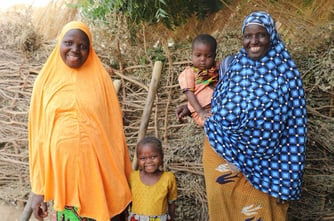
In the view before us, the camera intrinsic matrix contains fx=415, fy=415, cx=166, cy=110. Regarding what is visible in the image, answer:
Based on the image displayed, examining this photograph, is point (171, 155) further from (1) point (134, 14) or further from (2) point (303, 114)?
(2) point (303, 114)

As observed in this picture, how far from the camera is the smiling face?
240 cm

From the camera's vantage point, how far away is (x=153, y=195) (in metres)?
2.95

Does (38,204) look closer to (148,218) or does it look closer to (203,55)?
(148,218)

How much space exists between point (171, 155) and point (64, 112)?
155 centimetres

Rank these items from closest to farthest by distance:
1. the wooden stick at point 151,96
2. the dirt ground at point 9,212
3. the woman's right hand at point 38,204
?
the woman's right hand at point 38,204, the wooden stick at point 151,96, the dirt ground at point 9,212

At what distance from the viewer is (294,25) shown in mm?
3469

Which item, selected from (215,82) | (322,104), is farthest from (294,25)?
(215,82)

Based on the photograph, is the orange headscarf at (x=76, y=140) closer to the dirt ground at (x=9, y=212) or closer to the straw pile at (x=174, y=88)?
the straw pile at (x=174, y=88)

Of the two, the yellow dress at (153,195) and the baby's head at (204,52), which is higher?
the baby's head at (204,52)

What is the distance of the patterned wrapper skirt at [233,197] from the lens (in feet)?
8.78

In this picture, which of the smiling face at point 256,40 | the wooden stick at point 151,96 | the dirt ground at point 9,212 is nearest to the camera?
the smiling face at point 256,40

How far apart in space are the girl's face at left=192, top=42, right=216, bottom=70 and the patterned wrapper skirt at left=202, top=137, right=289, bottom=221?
517 millimetres

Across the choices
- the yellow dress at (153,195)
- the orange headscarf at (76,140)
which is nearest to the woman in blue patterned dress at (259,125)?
the yellow dress at (153,195)

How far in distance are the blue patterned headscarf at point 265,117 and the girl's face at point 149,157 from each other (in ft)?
1.84
